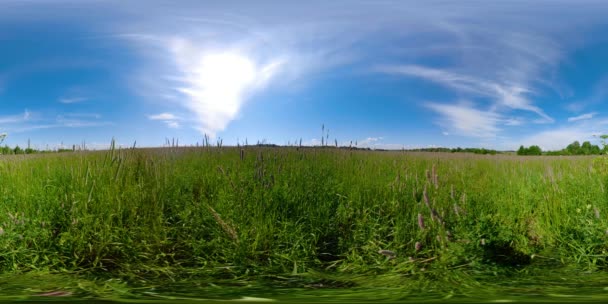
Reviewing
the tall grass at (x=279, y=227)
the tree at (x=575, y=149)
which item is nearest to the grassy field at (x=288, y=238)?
the tall grass at (x=279, y=227)

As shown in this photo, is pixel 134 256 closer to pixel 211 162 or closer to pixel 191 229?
pixel 191 229

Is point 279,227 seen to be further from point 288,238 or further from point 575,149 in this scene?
point 575,149

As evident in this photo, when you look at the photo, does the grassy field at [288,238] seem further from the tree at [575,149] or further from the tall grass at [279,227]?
the tree at [575,149]

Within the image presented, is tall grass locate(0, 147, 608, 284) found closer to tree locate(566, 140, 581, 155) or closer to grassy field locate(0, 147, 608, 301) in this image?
grassy field locate(0, 147, 608, 301)

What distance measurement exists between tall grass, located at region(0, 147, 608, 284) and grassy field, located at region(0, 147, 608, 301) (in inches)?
0.6

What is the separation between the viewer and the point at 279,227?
356 cm

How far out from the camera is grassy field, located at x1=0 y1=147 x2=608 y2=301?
9.12 feet

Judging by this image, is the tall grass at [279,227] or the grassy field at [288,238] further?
the tall grass at [279,227]

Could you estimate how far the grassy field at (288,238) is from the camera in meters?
2.78

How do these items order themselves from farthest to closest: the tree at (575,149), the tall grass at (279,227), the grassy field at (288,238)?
the tree at (575,149) < the tall grass at (279,227) < the grassy field at (288,238)

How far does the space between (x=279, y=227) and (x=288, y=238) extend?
181mm

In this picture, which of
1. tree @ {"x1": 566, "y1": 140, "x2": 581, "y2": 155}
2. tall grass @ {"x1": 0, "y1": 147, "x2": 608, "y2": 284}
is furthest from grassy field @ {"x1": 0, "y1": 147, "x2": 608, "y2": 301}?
tree @ {"x1": 566, "y1": 140, "x2": 581, "y2": 155}

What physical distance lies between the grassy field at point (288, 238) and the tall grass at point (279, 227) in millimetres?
15

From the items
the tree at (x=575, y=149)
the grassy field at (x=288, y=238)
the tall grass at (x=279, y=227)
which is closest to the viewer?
the grassy field at (x=288, y=238)
